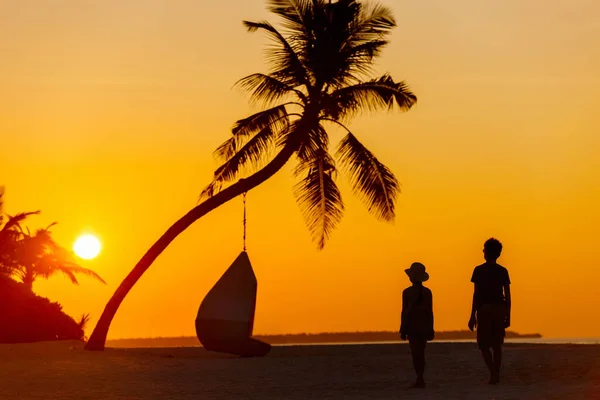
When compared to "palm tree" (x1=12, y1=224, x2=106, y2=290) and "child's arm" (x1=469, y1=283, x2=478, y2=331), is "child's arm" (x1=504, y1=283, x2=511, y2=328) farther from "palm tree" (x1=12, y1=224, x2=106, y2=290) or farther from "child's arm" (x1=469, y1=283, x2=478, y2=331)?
"palm tree" (x1=12, y1=224, x2=106, y2=290)

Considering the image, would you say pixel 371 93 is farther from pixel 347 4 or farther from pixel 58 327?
pixel 58 327

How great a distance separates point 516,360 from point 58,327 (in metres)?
25.2

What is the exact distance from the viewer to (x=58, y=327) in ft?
140

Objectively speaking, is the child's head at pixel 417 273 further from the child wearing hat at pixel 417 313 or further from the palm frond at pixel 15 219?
the palm frond at pixel 15 219

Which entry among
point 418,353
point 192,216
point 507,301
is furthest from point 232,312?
point 507,301

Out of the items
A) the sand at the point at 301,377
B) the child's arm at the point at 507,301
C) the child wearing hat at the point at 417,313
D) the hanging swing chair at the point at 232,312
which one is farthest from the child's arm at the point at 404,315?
the hanging swing chair at the point at 232,312

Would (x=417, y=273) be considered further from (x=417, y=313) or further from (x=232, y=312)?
(x=232, y=312)

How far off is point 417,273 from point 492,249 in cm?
124

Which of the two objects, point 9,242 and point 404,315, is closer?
point 404,315

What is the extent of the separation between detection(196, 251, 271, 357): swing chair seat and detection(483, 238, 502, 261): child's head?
11547mm

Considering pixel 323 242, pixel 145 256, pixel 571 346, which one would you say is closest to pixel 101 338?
pixel 145 256

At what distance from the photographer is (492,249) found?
56.3ft

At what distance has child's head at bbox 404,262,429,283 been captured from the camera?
1753 centimetres

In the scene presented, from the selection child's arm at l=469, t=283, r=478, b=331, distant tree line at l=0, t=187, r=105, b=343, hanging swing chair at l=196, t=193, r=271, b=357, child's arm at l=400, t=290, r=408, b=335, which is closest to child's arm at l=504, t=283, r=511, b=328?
child's arm at l=469, t=283, r=478, b=331
